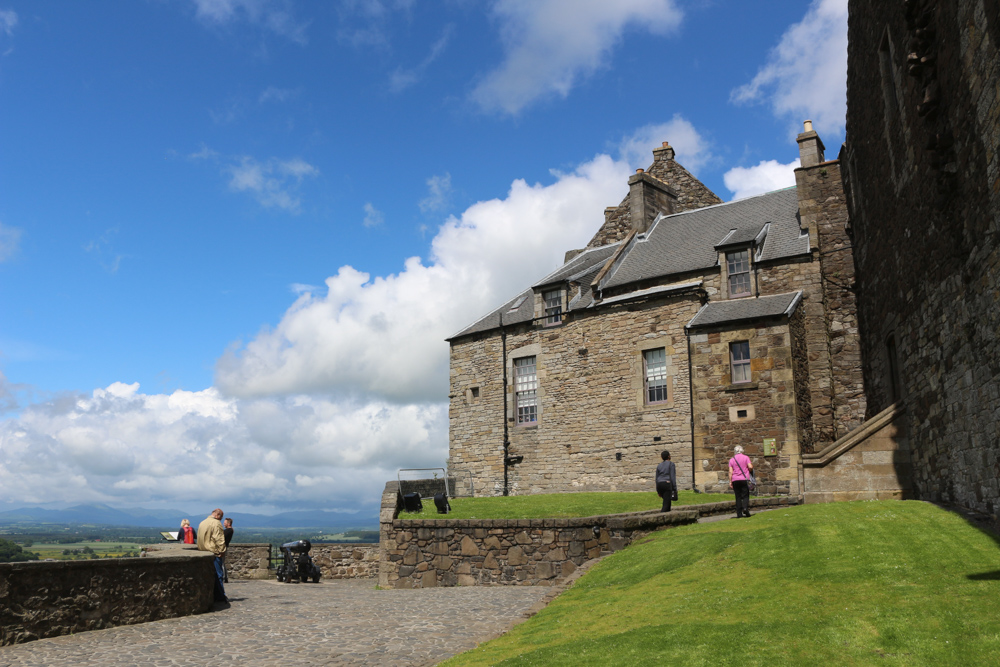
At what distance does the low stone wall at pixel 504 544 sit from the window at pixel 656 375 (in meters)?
7.32

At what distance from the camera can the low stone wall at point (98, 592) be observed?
9773mm

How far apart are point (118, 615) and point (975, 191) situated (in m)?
13.1

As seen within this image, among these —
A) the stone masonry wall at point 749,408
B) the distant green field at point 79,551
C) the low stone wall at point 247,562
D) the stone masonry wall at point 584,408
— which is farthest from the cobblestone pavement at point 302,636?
the stone masonry wall at point 584,408

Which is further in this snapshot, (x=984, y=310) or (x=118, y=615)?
(x=118, y=615)

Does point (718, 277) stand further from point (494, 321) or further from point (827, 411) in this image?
point (494, 321)

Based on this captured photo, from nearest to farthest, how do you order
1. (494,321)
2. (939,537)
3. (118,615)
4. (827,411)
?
(939,537) → (118,615) → (827,411) → (494,321)

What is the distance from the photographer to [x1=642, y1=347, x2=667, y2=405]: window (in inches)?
1027

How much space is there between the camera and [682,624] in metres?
7.96

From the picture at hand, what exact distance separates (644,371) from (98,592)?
19.3 metres

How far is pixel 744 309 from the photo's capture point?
24.7 meters

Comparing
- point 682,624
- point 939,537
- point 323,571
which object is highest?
point 939,537

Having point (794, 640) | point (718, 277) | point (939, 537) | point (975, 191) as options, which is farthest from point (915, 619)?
point (718, 277)

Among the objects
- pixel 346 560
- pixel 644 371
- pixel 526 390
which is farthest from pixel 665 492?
pixel 526 390

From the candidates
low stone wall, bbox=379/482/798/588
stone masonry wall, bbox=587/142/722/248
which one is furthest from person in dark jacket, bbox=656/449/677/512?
stone masonry wall, bbox=587/142/722/248
